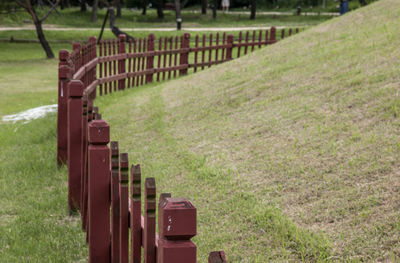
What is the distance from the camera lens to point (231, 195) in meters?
4.87

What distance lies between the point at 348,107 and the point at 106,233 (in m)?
3.81

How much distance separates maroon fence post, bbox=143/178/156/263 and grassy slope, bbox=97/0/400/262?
1.74m

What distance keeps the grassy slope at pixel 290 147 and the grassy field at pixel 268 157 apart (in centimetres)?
2

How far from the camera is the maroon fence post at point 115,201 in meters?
2.82

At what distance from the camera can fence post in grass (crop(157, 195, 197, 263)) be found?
167cm

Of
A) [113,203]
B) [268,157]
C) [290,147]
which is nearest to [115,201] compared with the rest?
[113,203]

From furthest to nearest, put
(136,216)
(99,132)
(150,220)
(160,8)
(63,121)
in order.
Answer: (160,8) → (63,121) → (99,132) → (136,216) → (150,220)

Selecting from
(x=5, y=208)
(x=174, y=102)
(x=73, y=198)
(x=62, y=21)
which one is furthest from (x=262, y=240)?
(x=62, y=21)

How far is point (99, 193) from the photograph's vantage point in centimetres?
316

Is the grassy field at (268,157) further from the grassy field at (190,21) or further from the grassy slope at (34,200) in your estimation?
the grassy field at (190,21)

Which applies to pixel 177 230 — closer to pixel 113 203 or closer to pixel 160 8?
pixel 113 203

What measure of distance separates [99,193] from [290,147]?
290 cm

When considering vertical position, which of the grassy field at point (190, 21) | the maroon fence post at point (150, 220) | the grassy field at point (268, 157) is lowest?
the grassy field at point (268, 157)

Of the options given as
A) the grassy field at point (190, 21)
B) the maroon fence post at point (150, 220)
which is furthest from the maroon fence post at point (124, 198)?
the grassy field at point (190, 21)
